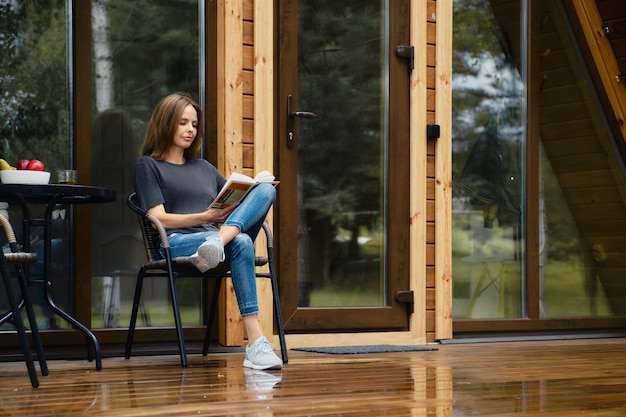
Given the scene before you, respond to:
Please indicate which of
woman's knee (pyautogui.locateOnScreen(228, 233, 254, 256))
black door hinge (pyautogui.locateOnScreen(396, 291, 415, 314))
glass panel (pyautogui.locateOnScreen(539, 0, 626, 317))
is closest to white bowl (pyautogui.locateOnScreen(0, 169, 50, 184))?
woman's knee (pyautogui.locateOnScreen(228, 233, 254, 256))

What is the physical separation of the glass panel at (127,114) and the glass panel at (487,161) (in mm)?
1491

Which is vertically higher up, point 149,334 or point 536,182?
point 536,182

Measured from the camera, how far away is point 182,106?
3.76m

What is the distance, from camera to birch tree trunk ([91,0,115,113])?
13.3 feet

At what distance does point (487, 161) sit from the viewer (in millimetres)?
5039

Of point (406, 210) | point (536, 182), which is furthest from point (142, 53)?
point (536, 182)

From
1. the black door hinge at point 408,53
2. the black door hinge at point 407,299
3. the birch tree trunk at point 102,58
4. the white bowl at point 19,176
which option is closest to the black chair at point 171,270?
the white bowl at point 19,176

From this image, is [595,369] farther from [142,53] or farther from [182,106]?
[142,53]

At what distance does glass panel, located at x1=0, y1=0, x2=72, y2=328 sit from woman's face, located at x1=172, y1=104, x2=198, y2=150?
545 mm

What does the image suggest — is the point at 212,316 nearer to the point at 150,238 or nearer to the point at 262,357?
the point at 150,238

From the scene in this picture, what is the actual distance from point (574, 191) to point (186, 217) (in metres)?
2.62

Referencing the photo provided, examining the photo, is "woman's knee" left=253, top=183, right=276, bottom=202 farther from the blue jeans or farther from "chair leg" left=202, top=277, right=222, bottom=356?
"chair leg" left=202, top=277, right=222, bottom=356

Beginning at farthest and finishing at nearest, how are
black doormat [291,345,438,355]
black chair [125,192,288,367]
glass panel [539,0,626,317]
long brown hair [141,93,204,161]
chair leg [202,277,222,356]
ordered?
glass panel [539,0,626,317], black doormat [291,345,438,355], chair leg [202,277,222,356], long brown hair [141,93,204,161], black chair [125,192,288,367]

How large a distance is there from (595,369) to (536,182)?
1.76 metres
